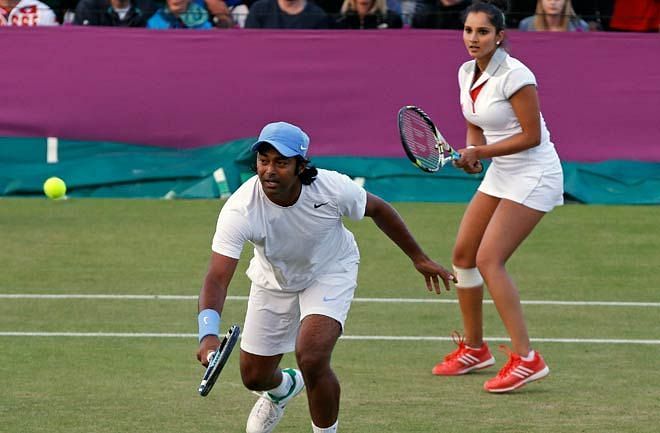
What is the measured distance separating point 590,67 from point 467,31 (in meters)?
7.37

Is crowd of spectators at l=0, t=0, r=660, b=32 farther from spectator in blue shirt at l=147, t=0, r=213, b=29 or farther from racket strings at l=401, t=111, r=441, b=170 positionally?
racket strings at l=401, t=111, r=441, b=170

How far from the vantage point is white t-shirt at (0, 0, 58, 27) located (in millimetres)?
15344

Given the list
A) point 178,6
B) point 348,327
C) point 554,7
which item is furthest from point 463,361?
point 178,6

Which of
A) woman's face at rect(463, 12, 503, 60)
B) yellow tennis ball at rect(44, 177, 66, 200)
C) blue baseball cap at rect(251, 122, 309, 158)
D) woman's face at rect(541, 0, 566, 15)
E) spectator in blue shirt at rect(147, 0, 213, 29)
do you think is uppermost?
woman's face at rect(463, 12, 503, 60)

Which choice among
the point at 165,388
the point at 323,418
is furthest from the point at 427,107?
the point at 323,418

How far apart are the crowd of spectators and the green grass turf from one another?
1960 mm

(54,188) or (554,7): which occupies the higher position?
(554,7)

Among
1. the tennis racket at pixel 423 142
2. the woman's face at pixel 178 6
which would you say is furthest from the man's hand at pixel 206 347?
the woman's face at pixel 178 6

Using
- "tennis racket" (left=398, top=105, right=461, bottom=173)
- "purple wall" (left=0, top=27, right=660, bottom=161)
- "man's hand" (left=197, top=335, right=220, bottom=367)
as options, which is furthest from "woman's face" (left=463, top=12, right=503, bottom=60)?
"purple wall" (left=0, top=27, right=660, bottom=161)

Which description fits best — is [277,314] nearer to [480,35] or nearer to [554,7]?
[480,35]

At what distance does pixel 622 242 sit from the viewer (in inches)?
509

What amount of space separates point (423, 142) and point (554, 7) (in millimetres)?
7363

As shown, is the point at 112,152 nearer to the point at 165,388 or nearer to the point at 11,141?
the point at 11,141

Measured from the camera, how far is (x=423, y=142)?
27.2 ft
